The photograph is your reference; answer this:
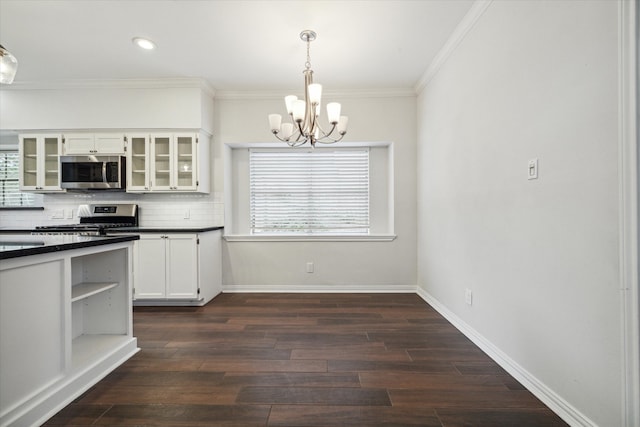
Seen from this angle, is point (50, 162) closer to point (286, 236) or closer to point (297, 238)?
point (286, 236)

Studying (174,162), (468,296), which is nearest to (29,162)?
(174,162)

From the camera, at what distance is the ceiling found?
91.0 inches

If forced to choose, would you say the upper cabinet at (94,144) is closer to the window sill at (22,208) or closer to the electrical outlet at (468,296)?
the window sill at (22,208)

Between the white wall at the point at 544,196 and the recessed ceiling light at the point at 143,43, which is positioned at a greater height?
the recessed ceiling light at the point at 143,43

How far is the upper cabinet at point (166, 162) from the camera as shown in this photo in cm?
358

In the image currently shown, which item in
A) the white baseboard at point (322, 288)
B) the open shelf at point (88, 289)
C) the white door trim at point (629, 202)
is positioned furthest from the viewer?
the white baseboard at point (322, 288)

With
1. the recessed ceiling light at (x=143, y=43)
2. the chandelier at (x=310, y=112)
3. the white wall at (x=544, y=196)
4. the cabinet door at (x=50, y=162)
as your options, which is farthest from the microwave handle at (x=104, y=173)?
the white wall at (x=544, y=196)

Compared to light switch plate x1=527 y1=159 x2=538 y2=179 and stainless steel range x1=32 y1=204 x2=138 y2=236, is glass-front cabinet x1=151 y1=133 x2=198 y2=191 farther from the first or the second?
light switch plate x1=527 y1=159 x2=538 y2=179

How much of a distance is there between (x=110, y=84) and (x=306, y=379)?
12.7 ft

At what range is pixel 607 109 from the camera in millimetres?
1262

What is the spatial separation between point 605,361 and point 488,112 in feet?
5.36

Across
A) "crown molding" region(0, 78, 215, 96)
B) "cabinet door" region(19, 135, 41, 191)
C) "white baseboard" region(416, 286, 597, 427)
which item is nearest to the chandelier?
"crown molding" region(0, 78, 215, 96)

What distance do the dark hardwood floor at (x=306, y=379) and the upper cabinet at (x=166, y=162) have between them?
5.18 ft

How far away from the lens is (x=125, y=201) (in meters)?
3.86
